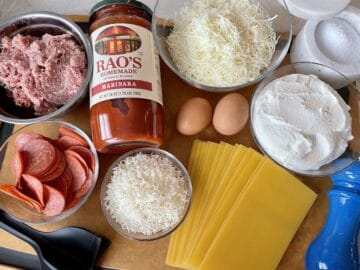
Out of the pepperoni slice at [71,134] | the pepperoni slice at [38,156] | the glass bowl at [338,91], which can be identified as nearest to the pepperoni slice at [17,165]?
the pepperoni slice at [38,156]

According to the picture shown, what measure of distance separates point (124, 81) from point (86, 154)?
20 centimetres

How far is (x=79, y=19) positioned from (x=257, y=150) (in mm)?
595

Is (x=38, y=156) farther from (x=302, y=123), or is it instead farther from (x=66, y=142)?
(x=302, y=123)

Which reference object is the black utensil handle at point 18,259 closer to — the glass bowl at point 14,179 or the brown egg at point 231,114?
the glass bowl at point 14,179

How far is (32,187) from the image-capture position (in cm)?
96

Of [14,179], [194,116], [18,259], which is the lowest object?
[18,259]

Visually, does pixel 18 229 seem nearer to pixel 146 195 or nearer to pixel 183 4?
pixel 146 195

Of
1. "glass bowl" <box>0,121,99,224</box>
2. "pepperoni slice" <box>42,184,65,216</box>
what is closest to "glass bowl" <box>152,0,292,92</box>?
"glass bowl" <box>0,121,99,224</box>

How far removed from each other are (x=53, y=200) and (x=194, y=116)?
1.23ft

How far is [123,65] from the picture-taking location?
968 mm

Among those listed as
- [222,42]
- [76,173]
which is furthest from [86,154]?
[222,42]

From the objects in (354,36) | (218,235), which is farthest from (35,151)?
(354,36)

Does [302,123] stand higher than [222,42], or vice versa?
[222,42]

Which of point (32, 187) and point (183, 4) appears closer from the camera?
point (32, 187)
